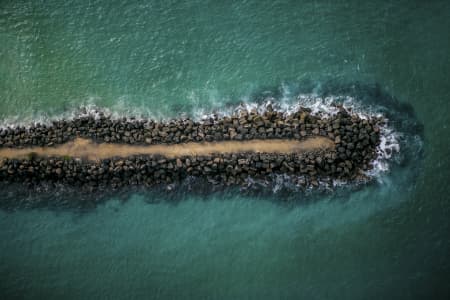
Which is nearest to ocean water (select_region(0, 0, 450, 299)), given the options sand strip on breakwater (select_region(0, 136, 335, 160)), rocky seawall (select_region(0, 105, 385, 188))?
rocky seawall (select_region(0, 105, 385, 188))

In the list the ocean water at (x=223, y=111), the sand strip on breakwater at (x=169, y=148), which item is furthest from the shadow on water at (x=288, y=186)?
the sand strip on breakwater at (x=169, y=148)

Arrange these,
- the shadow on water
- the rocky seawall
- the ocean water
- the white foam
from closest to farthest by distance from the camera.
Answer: the ocean water < the rocky seawall < the shadow on water < the white foam

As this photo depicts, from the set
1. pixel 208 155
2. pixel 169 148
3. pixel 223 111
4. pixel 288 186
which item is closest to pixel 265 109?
pixel 223 111

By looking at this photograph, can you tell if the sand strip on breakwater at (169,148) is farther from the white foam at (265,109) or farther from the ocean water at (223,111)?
the ocean water at (223,111)

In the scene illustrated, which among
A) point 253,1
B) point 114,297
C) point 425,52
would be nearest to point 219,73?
point 253,1

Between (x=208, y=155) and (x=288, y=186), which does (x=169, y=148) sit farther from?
(x=288, y=186)

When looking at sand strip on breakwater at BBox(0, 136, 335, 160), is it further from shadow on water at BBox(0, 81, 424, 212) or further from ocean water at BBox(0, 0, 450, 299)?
ocean water at BBox(0, 0, 450, 299)
